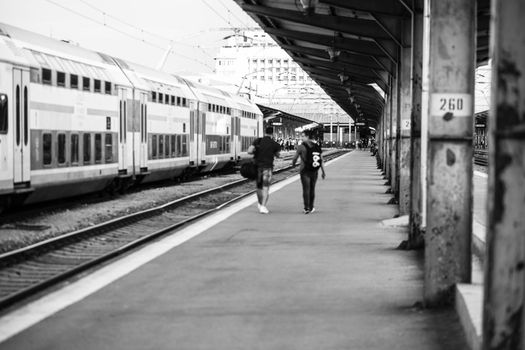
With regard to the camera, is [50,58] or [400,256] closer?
[400,256]

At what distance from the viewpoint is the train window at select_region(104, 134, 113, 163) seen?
22328 mm

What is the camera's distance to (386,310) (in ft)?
28.3

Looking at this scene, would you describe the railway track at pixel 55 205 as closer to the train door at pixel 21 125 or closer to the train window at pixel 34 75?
the train door at pixel 21 125

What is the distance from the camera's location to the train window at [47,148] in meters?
18.2

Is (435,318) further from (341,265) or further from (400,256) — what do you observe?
(400,256)

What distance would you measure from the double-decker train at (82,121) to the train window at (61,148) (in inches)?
1.0

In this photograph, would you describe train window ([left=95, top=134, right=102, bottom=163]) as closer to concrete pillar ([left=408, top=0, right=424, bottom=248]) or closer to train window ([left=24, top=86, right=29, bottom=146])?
train window ([left=24, top=86, right=29, bottom=146])

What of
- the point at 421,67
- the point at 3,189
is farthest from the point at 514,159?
the point at 3,189

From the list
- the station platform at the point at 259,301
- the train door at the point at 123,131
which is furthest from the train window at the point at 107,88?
the station platform at the point at 259,301

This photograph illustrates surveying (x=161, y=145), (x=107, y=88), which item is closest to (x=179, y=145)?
(x=161, y=145)

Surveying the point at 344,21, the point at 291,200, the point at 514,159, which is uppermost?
the point at 344,21

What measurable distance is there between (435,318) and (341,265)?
3.42 meters

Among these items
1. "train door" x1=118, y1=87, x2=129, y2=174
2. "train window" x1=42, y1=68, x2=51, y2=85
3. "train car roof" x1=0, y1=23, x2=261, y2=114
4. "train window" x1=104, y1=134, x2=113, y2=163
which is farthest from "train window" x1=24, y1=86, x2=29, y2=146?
"train door" x1=118, y1=87, x2=129, y2=174

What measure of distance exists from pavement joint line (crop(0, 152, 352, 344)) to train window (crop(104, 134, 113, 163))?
6.45 m
